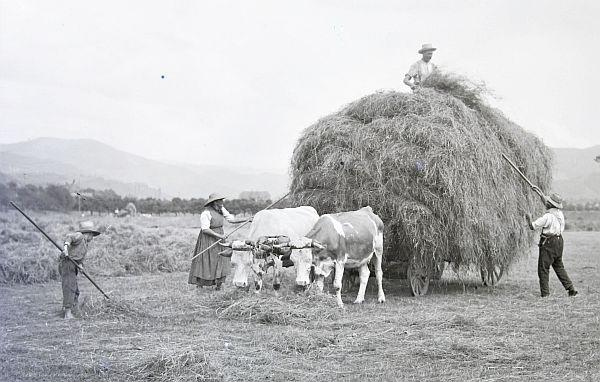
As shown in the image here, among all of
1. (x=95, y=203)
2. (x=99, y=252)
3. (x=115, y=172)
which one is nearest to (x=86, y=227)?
(x=99, y=252)

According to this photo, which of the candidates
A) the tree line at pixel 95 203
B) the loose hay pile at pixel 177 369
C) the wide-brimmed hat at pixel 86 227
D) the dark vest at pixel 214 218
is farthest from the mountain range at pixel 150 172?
the loose hay pile at pixel 177 369

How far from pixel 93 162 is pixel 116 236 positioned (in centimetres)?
4816

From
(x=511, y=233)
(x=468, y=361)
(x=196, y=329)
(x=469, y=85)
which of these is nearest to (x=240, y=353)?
(x=196, y=329)

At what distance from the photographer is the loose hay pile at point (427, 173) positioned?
9.98 metres

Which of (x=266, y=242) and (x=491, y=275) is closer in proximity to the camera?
(x=266, y=242)

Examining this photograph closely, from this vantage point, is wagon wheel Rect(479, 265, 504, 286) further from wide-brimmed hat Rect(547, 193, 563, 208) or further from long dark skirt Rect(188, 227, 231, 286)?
long dark skirt Rect(188, 227, 231, 286)

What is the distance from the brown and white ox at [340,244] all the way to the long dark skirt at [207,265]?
1.86 m

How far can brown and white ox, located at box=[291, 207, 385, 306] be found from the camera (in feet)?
30.5

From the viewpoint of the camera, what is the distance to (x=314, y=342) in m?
6.82

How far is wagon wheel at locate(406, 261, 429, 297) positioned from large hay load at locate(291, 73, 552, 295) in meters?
0.02

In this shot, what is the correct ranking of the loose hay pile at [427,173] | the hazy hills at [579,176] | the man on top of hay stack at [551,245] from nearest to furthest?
the loose hay pile at [427,173] < the man on top of hay stack at [551,245] < the hazy hills at [579,176]

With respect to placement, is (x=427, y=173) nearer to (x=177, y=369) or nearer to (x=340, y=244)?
(x=340, y=244)

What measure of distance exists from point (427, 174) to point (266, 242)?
3.02 meters

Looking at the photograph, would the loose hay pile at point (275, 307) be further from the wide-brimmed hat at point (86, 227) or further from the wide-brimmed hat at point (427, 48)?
the wide-brimmed hat at point (427, 48)
